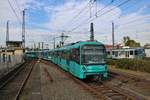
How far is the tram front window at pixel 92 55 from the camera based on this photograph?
20.3 m

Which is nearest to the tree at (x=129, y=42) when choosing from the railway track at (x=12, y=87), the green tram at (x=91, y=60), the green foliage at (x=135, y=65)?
the green foliage at (x=135, y=65)

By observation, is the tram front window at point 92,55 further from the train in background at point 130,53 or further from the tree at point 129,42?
the tree at point 129,42

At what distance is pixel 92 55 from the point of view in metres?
20.4

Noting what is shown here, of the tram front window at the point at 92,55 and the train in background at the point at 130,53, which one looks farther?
the train in background at the point at 130,53

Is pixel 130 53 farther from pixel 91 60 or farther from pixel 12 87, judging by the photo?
pixel 12 87

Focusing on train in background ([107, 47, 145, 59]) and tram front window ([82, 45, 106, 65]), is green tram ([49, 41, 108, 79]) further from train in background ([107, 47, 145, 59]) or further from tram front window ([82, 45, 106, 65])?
train in background ([107, 47, 145, 59])

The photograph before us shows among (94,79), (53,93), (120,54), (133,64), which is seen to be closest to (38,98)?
(53,93)

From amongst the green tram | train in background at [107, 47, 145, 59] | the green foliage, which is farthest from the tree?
the green tram

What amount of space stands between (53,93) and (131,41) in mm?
114631

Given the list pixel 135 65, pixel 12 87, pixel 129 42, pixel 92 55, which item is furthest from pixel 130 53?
pixel 129 42

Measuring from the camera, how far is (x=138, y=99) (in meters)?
13.3

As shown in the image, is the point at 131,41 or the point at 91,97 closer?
the point at 91,97

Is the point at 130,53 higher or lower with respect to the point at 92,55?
lower

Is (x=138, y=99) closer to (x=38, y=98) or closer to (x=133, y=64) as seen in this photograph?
(x=38, y=98)
